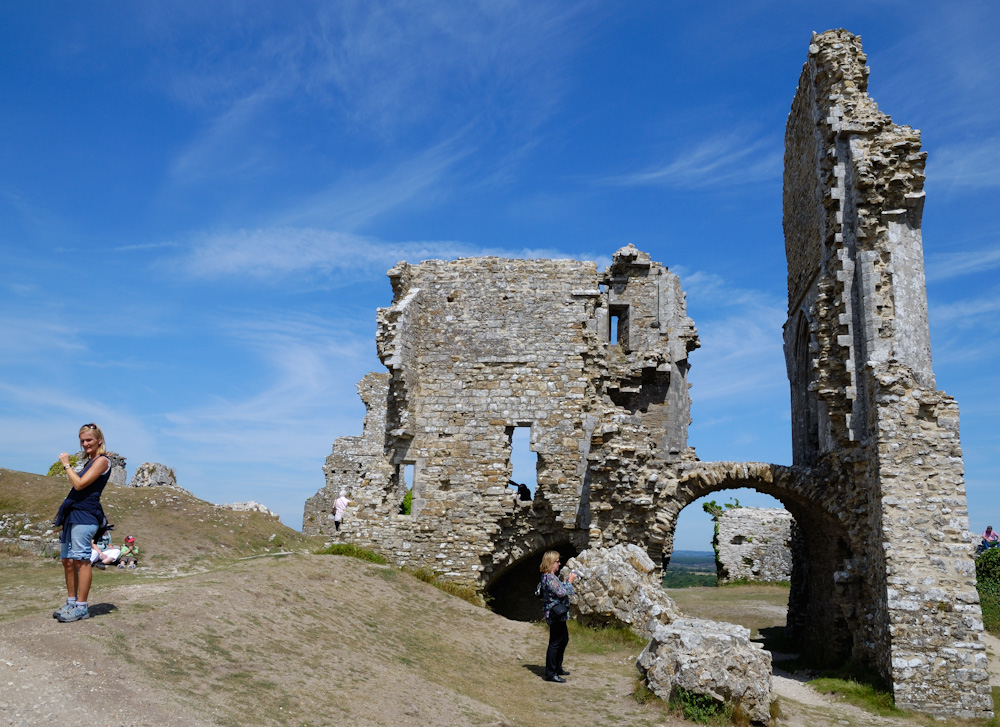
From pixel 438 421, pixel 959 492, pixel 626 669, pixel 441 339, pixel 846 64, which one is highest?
pixel 846 64

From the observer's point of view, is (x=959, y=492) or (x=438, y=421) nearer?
(x=959, y=492)

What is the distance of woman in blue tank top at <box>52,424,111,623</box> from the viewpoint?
6785mm

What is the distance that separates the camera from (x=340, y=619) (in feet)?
33.2

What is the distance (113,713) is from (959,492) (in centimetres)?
1059

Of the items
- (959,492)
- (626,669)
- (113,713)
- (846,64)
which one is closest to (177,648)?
(113,713)

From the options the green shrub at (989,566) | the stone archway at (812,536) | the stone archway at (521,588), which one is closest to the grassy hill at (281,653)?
the stone archway at (521,588)

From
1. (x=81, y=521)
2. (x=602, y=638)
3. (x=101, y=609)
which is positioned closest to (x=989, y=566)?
(x=602, y=638)

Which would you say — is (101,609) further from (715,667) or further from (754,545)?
(754,545)

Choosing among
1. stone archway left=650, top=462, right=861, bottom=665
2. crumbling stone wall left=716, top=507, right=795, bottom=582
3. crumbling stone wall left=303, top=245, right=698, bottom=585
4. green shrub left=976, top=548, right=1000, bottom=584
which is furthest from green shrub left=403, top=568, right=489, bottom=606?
crumbling stone wall left=716, top=507, right=795, bottom=582

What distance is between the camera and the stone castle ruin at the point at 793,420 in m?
10.5

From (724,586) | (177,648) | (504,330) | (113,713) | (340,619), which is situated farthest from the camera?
(724,586)

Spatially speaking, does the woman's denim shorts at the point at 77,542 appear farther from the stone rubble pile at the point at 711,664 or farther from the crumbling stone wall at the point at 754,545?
the crumbling stone wall at the point at 754,545

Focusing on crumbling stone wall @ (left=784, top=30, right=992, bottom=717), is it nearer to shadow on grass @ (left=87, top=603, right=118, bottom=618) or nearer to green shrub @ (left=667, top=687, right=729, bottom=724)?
green shrub @ (left=667, top=687, right=729, bottom=724)

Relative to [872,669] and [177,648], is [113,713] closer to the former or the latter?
[177,648]
